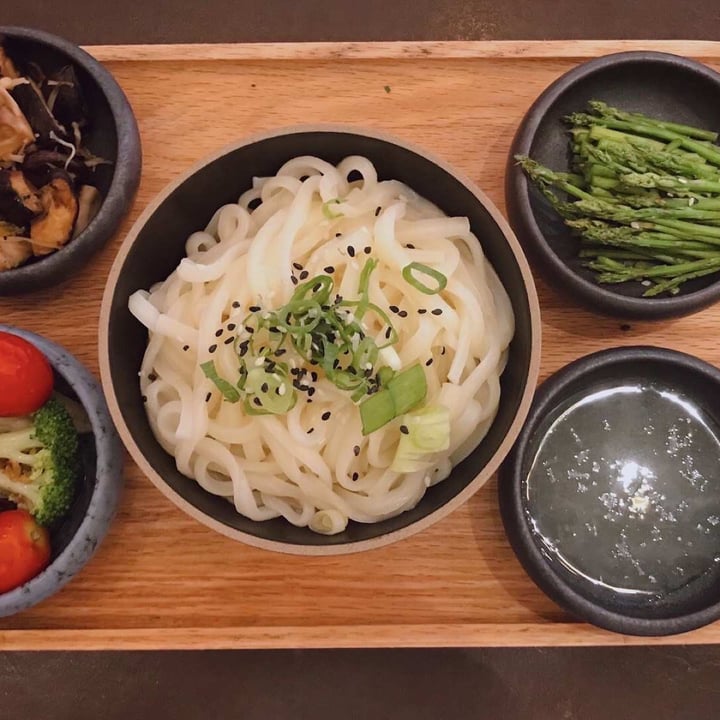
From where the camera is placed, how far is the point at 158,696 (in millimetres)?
2559

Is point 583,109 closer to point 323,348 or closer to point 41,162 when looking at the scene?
point 323,348

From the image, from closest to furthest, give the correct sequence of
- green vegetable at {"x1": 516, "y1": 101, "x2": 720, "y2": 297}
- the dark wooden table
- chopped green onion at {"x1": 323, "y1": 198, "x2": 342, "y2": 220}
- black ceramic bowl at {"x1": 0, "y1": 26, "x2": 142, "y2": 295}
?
chopped green onion at {"x1": 323, "y1": 198, "x2": 342, "y2": 220}
black ceramic bowl at {"x1": 0, "y1": 26, "x2": 142, "y2": 295}
green vegetable at {"x1": 516, "y1": 101, "x2": 720, "y2": 297}
the dark wooden table

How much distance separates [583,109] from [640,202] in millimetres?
351

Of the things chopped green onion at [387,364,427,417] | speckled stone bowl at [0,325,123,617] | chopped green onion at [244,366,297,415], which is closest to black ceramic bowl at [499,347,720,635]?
chopped green onion at [387,364,427,417]

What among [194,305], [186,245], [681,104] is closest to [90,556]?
[194,305]

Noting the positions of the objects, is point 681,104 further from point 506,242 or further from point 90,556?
point 90,556

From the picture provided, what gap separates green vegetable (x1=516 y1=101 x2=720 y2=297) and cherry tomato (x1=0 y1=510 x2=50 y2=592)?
1.55 meters

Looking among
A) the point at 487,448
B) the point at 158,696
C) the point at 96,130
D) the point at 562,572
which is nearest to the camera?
the point at 487,448

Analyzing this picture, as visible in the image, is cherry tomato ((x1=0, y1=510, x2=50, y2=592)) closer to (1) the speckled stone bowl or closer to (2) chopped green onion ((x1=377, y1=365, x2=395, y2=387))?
(1) the speckled stone bowl

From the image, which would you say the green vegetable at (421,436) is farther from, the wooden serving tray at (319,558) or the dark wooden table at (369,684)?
the dark wooden table at (369,684)

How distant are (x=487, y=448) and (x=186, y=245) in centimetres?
93

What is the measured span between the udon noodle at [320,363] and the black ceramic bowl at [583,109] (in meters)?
0.22

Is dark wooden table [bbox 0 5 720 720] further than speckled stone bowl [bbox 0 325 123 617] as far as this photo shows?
Yes

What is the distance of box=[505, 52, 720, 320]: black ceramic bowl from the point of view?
2033 millimetres
